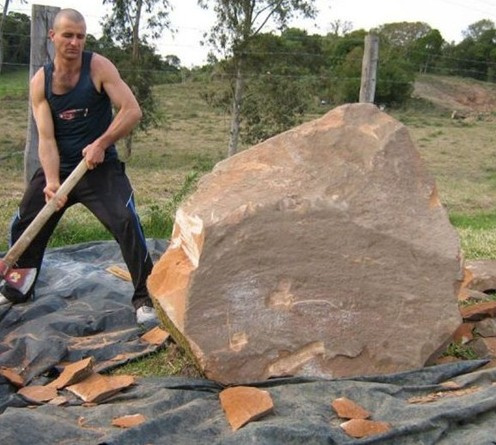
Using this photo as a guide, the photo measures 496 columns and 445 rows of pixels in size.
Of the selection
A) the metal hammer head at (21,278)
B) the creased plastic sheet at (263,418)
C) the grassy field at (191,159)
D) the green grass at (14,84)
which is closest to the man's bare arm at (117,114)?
the metal hammer head at (21,278)

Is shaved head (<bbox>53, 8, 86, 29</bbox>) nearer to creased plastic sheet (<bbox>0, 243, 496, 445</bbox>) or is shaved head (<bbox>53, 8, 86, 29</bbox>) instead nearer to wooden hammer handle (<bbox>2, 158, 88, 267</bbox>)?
wooden hammer handle (<bbox>2, 158, 88, 267</bbox>)

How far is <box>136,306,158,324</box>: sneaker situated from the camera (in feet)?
15.1

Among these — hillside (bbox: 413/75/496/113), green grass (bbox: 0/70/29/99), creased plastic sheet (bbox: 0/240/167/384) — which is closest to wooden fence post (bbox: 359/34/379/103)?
creased plastic sheet (bbox: 0/240/167/384)

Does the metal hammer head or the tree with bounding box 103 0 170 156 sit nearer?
the metal hammer head

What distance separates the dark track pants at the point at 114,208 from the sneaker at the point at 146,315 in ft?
0.12

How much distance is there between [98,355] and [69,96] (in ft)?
5.00

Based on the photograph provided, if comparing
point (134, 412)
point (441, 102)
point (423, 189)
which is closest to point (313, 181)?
point (423, 189)

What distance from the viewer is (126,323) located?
4.74m

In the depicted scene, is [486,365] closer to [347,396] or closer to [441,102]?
[347,396]

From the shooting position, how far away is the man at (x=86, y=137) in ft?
14.9

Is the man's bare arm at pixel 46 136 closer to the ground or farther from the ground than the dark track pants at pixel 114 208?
farther from the ground

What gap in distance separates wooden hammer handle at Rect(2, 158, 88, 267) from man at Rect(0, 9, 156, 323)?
47 mm

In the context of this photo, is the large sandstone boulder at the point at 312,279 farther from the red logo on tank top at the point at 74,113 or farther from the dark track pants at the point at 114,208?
the red logo on tank top at the point at 74,113

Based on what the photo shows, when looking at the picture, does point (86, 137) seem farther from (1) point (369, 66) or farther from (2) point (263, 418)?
(1) point (369, 66)
